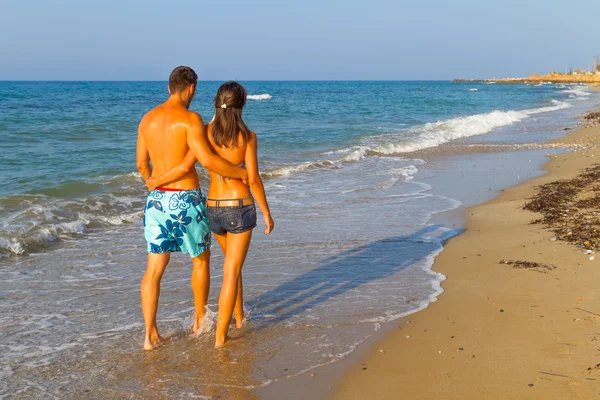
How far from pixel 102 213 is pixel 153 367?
5.70 metres

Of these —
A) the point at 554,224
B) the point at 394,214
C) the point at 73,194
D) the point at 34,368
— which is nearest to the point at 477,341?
the point at 34,368

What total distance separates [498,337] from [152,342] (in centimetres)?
249

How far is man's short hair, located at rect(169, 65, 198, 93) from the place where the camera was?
4328mm

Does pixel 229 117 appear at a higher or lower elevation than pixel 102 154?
higher

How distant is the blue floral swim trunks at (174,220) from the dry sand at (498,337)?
4.83 feet

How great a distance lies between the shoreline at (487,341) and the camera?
146 inches

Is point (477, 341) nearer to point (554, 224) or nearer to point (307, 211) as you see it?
point (554, 224)

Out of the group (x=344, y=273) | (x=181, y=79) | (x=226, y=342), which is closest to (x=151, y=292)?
(x=226, y=342)

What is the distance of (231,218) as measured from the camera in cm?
437

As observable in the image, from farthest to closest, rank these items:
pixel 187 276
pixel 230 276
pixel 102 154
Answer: pixel 102 154
pixel 187 276
pixel 230 276

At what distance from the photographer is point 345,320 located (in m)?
4.99

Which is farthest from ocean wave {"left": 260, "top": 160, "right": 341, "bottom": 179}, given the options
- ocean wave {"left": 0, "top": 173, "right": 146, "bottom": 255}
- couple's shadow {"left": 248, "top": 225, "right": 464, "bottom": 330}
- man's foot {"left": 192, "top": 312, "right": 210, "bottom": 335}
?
man's foot {"left": 192, "top": 312, "right": 210, "bottom": 335}

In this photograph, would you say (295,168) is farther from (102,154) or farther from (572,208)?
(572,208)

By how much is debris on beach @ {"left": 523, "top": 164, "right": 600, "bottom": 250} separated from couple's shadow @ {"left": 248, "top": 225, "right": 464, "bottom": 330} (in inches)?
49.6
